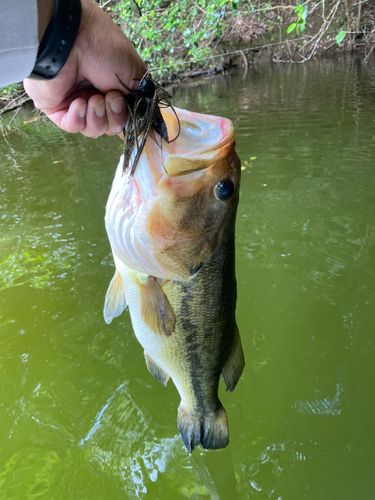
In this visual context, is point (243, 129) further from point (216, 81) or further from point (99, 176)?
point (216, 81)

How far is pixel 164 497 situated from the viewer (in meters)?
2.24

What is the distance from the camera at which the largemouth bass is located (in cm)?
137

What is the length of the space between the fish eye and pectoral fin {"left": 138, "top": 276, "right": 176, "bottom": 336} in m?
0.46

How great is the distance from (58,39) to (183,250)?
876 mm

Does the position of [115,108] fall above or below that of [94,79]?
below

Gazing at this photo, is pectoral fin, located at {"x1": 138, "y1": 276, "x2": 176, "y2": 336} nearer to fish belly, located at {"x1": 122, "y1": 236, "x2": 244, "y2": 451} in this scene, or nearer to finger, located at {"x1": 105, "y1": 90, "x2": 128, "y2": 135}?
fish belly, located at {"x1": 122, "y1": 236, "x2": 244, "y2": 451}

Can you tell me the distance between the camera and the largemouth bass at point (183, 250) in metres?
1.37

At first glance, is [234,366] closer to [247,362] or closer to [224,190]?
[224,190]

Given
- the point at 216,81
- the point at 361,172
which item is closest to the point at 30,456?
the point at 361,172

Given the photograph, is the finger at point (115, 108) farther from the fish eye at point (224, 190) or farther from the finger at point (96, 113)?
the fish eye at point (224, 190)

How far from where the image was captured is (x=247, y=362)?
9.78ft

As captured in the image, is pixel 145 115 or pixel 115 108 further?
pixel 115 108

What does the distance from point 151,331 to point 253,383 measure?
1462 mm

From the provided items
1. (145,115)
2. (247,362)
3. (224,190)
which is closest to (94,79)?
(145,115)
